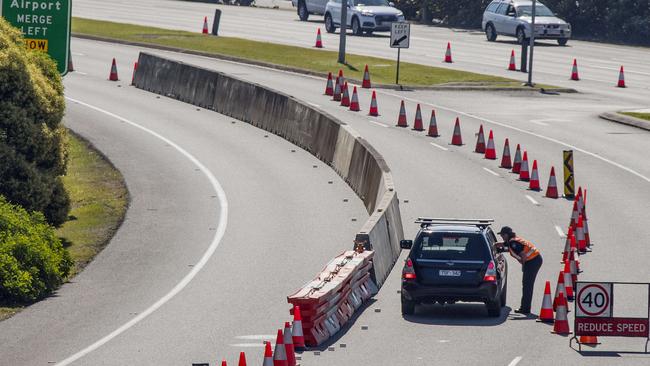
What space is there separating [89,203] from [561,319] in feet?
48.7

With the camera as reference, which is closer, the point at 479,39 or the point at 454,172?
the point at 454,172

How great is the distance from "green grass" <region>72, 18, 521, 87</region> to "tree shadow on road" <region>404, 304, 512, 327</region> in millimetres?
28352

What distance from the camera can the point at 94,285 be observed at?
81.8 feet

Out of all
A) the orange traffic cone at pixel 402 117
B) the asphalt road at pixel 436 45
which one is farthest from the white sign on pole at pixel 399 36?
the orange traffic cone at pixel 402 117

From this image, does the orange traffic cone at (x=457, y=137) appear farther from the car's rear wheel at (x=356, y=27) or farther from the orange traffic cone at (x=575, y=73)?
the car's rear wheel at (x=356, y=27)

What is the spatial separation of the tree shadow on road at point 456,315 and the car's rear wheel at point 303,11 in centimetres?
5614

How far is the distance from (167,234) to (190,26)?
44.1 meters

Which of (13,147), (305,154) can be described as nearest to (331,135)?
(305,154)

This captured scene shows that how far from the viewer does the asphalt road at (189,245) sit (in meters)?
20.8

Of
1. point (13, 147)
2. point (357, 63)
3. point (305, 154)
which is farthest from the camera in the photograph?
point (357, 63)

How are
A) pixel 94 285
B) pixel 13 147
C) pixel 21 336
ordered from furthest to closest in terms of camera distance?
pixel 13 147
pixel 94 285
pixel 21 336

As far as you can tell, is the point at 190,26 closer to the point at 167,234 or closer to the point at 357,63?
the point at 357,63

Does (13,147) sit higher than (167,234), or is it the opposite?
(13,147)

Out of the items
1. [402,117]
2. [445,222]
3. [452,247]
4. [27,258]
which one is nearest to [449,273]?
[452,247]
